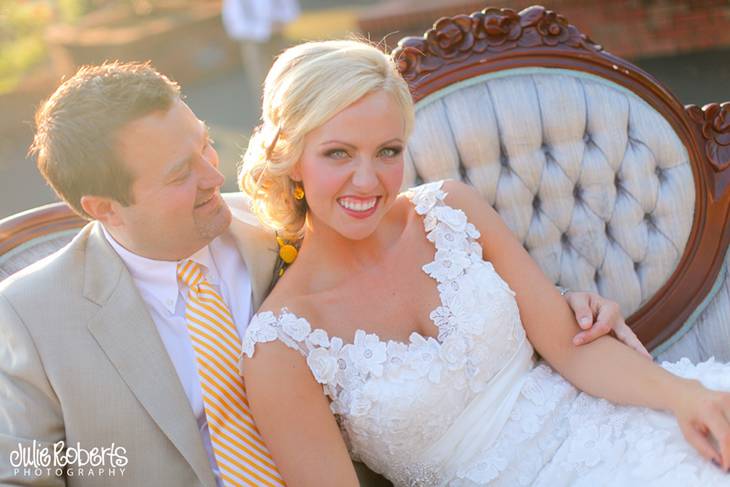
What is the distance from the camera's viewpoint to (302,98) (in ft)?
7.07

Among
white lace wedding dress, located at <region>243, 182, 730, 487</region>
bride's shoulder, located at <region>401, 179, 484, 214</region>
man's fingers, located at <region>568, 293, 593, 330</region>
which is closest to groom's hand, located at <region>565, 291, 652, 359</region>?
man's fingers, located at <region>568, 293, 593, 330</region>

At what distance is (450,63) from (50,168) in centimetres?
124

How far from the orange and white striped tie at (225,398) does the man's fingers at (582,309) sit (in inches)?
35.3

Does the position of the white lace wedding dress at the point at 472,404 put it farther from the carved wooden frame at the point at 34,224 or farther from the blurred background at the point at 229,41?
the blurred background at the point at 229,41

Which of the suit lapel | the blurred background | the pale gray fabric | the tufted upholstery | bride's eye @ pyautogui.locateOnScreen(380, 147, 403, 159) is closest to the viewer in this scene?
the suit lapel

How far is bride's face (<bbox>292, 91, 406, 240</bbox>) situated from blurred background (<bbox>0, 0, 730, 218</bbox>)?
3.46 m

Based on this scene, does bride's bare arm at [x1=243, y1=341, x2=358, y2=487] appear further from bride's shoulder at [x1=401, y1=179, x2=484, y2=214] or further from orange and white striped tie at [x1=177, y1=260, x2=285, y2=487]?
bride's shoulder at [x1=401, y1=179, x2=484, y2=214]

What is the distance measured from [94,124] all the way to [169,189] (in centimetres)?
24

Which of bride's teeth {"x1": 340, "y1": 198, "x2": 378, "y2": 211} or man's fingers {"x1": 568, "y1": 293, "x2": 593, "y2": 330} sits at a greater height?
bride's teeth {"x1": 340, "y1": 198, "x2": 378, "y2": 211}

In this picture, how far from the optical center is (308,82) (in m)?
2.15

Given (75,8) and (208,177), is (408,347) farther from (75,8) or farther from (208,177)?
(75,8)

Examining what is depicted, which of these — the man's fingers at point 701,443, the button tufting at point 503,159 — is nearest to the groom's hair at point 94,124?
the button tufting at point 503,159

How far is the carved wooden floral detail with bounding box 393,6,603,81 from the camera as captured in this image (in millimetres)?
2730

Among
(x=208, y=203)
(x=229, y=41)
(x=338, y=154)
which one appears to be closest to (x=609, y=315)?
(x=338, y=154)
